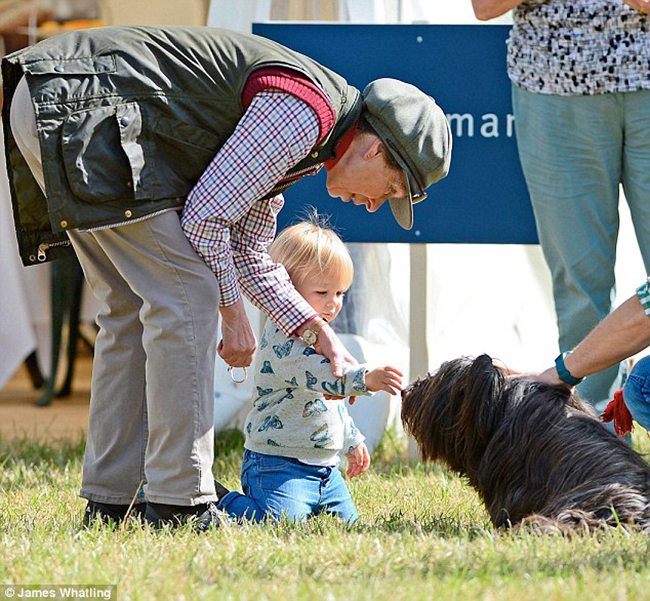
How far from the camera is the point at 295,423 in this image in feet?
11.6

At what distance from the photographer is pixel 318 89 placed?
9.84ft

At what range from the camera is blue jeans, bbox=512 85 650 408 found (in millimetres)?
4004

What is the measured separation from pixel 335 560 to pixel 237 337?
36.8 inches

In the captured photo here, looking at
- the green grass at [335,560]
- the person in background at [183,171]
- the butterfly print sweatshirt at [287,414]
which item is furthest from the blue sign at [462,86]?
the green grass at [335,560]

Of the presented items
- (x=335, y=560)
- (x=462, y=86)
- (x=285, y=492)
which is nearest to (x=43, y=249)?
(x=285, y=492)


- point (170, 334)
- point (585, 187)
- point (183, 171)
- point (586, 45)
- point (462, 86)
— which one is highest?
point (586, 45)

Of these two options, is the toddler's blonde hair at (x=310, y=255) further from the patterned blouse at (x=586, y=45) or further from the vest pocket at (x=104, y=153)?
the patterned blouse at (x=586, y=45)

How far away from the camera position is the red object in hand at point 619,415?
3.42 meters

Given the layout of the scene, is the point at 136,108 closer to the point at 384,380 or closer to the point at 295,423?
the point at 384,380

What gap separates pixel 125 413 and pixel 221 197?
83 centimetres

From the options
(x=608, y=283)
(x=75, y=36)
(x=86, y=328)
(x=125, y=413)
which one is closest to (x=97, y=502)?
(x=125, y=413)

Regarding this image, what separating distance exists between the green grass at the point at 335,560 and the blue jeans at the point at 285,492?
163 millimetres

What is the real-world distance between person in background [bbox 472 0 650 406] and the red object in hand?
0.58 metres

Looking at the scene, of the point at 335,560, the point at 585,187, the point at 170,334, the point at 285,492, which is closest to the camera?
the point at 335,560
